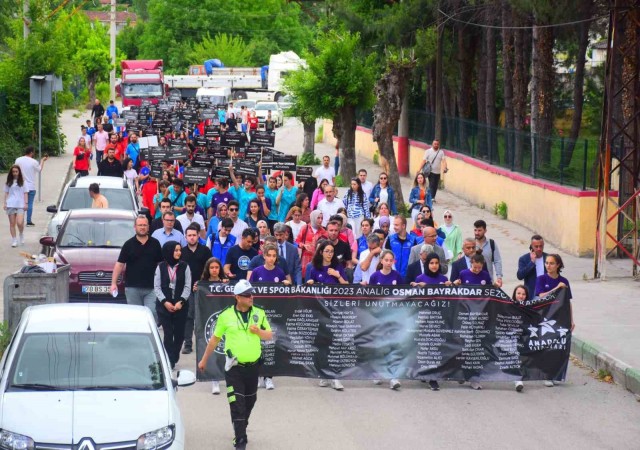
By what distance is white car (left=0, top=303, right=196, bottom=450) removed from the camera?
879cm

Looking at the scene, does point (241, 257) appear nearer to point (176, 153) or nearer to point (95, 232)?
point (95, 232)

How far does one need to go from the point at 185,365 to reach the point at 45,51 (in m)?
28.4

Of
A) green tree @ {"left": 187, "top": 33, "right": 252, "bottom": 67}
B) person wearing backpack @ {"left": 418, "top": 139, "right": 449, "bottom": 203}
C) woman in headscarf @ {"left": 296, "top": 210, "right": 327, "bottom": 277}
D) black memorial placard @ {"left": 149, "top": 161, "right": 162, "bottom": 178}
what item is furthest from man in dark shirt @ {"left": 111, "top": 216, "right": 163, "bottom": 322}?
green tree @ {"left": 187, "top": 33, "right": 252, "bottom": 67}

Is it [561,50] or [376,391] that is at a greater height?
[561,50]

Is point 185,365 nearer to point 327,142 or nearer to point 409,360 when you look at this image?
point 409,360

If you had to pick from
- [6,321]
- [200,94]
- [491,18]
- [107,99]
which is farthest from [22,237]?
[107,99]

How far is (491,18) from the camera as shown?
37094 mm

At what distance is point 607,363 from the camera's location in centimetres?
1458

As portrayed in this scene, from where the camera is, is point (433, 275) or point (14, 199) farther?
point (14, 199)

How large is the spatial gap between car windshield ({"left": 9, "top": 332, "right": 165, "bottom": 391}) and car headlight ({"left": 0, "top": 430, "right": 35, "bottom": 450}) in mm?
674

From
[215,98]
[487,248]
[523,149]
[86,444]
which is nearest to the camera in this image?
[86,444]

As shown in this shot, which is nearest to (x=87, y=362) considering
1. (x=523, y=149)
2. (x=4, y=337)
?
(x=4, y=337)

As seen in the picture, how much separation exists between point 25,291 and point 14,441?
5917 millimetres

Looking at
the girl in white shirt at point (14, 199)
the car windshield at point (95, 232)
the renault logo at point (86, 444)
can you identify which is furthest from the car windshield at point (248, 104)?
the renault logo at point (86, 444)
